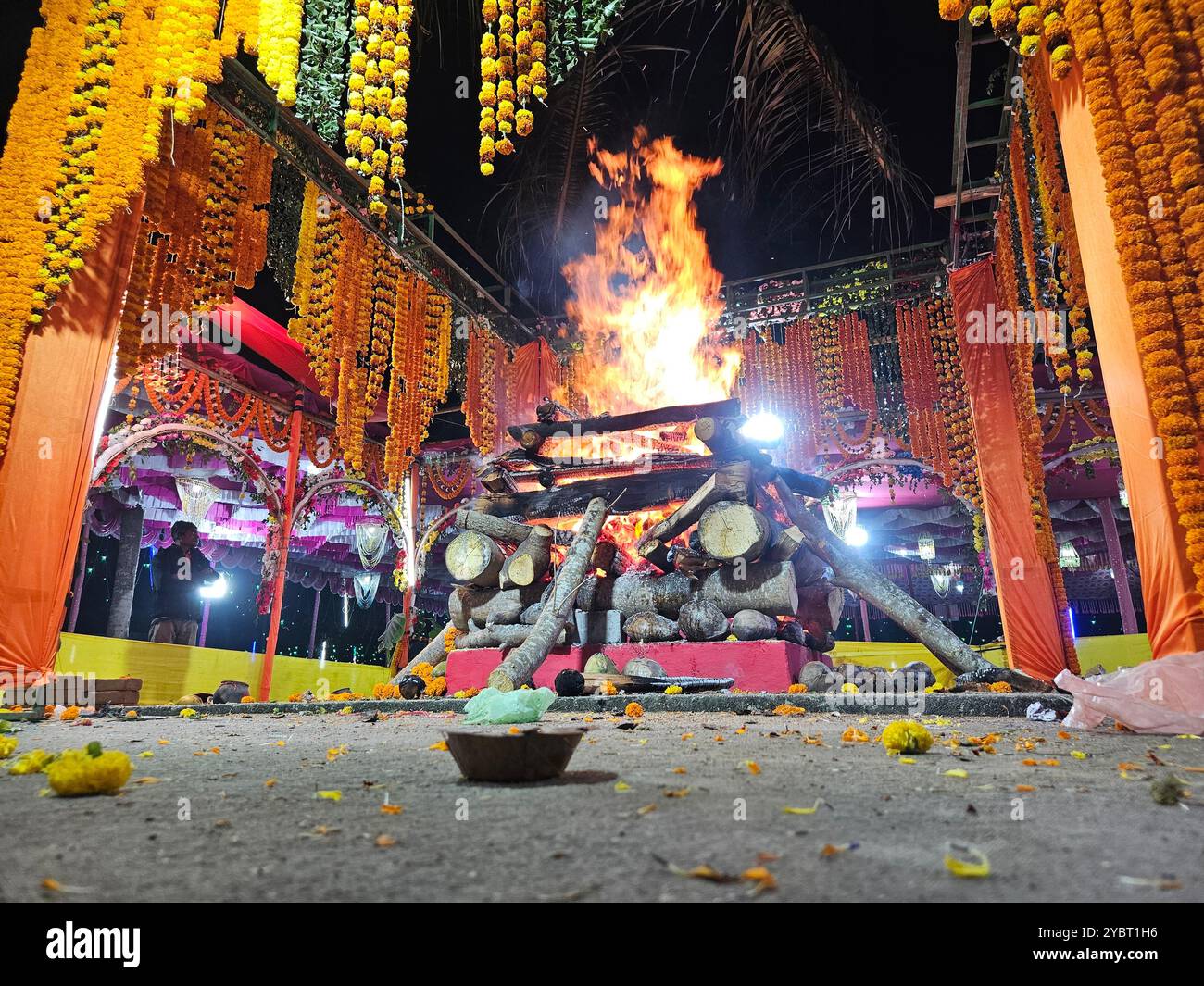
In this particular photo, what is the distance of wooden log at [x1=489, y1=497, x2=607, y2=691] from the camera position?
15.6 ft

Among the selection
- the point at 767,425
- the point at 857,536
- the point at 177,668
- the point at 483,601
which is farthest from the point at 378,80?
the point at 857,536

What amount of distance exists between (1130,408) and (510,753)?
3819 mm

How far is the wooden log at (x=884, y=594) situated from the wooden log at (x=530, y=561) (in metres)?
2.26

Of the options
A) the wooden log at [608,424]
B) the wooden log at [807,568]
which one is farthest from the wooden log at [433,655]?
the wooden log at [807,568]

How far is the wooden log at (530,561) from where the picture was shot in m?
6.23

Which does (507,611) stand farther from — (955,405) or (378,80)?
(955,405)

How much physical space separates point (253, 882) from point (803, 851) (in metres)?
0.97

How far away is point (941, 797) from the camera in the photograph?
68.0 inches

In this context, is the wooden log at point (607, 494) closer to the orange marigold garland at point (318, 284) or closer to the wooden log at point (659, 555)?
the wooden log at point (659, 555)

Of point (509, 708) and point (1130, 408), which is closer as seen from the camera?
point (509, 708)

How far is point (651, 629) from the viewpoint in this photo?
573 cm

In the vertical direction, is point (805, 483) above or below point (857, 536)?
below

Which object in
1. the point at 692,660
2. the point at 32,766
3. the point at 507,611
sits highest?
the point at 507,611

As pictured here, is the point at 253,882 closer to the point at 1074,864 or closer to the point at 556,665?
the point at 1074,864
